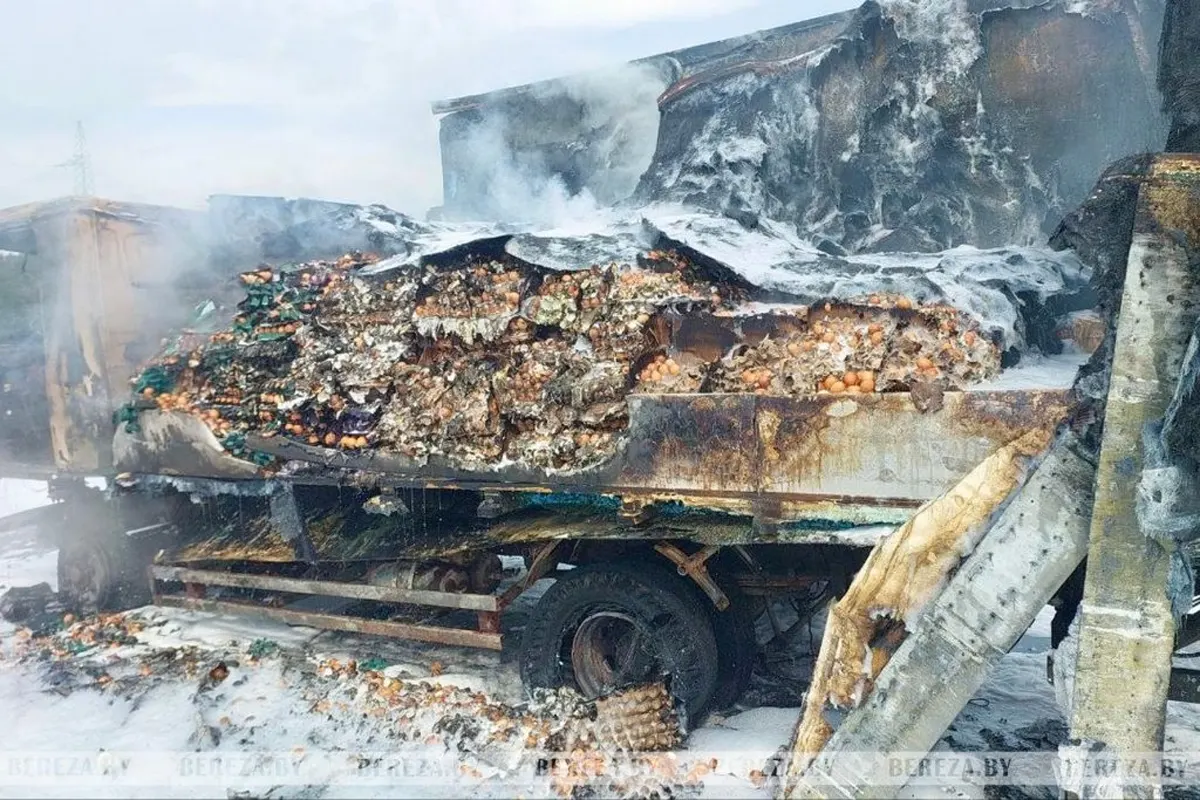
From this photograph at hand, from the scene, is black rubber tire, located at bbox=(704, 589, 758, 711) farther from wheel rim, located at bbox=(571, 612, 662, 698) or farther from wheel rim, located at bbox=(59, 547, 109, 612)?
wheel rim, located at bbox=(59, 547, 109, 612)

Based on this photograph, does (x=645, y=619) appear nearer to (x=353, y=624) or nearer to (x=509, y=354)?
(x=509, y=354)

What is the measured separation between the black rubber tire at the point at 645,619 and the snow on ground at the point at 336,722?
0.27m

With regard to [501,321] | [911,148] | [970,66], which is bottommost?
[501,321]

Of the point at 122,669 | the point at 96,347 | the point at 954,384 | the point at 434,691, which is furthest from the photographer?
the point at 96,347

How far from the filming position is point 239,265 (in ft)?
25.6

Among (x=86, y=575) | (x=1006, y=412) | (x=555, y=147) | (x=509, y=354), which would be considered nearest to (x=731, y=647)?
(x=1006, y=412)

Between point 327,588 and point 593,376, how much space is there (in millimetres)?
2672

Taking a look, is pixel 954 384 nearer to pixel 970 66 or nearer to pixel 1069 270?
pixel 1069 270

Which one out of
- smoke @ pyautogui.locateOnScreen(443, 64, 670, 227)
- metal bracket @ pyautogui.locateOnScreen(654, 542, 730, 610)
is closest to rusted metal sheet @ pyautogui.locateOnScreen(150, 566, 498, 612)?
metal bracket @ pyautogui.locateOnScreen(654, 542, 730, 610)

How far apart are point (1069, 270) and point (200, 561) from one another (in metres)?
7.33

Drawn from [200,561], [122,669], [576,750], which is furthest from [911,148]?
[122,669]

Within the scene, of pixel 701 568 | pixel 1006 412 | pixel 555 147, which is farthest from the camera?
pixel 555 147

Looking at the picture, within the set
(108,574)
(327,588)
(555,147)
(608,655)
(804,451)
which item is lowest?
(608,655)

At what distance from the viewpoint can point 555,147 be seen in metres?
14.2
